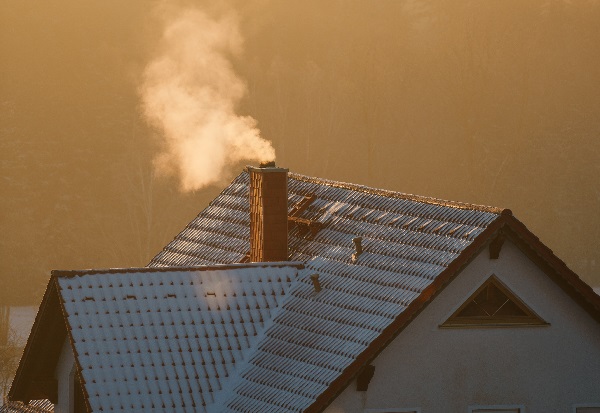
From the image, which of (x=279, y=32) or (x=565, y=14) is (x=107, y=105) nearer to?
(x=279, y=32)

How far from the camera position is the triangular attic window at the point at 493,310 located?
72.5 feet

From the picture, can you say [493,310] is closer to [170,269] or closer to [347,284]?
[347,284]

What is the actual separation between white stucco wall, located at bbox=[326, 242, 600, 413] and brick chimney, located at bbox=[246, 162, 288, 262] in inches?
200

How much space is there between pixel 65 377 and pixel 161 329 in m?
1.92

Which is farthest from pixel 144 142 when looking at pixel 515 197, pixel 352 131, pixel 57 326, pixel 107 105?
pixel 57 326

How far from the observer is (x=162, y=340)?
23.1 m

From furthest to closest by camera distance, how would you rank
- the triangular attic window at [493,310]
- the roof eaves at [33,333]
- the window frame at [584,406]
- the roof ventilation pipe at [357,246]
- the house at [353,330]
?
the roof ventilation pipe at [357,246] → the roof eaves at [33,333] → the window frame at [584,406] → the triangular attic window at [493,310] → the house at [353,330]

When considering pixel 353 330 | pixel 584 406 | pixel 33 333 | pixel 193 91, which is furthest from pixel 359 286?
pixel 193 91

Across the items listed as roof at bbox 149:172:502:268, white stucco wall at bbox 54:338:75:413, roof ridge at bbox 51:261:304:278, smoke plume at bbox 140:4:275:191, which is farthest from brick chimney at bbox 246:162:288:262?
smoke plume at bbox 140:4:275:191

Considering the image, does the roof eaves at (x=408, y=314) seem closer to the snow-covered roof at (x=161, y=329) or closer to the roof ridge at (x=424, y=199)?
the roof ridge at (x=424, y=199)

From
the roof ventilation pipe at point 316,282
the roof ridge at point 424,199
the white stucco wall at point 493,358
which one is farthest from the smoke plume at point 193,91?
the white stucco wall at point 493,358

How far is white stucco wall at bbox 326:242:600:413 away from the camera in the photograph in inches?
861

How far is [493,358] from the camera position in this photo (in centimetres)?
2238

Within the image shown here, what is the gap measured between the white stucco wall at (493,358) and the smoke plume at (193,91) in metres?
56.3
